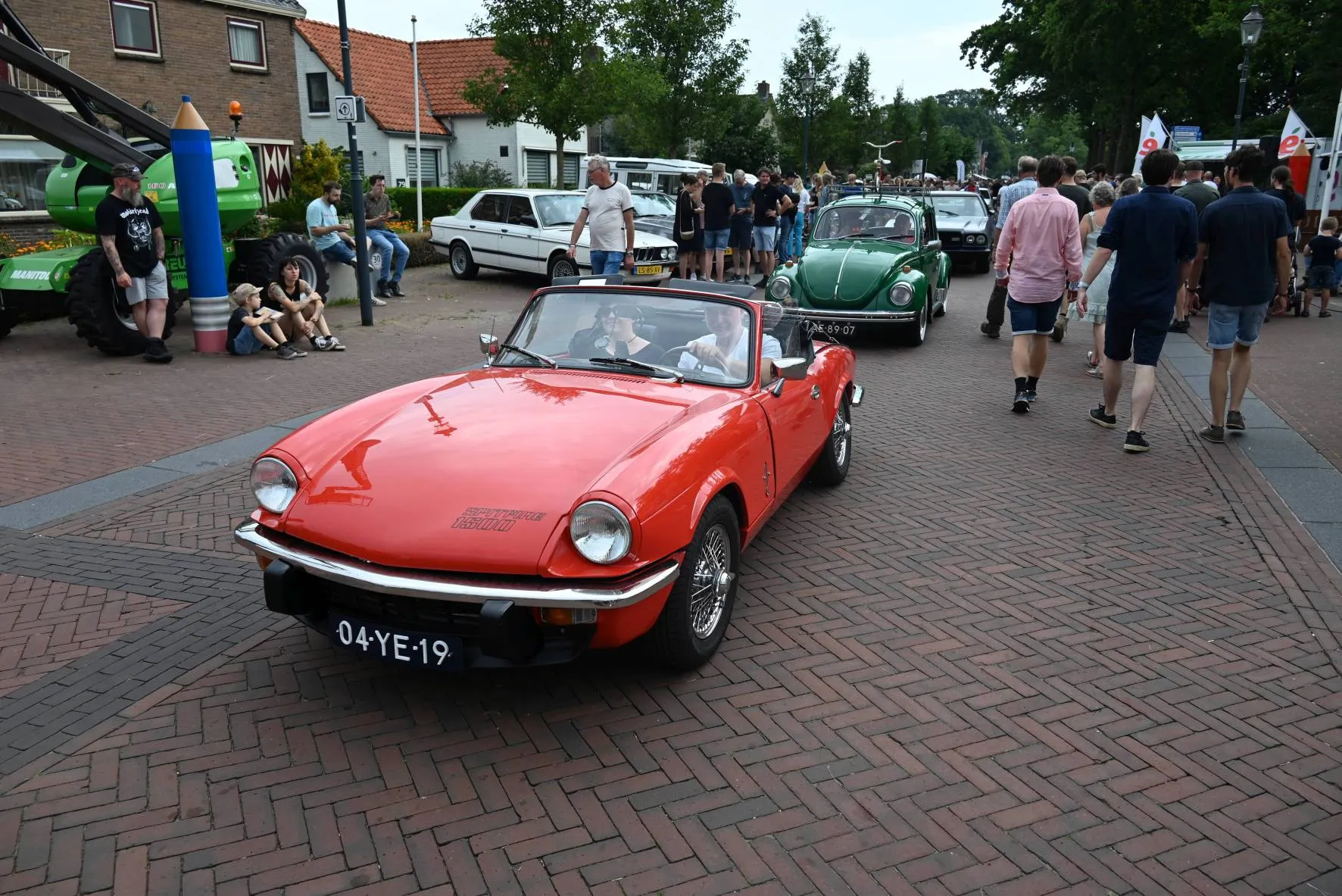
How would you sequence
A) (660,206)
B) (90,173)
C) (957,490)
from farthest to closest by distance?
(660,206), (90,173), (957,490)

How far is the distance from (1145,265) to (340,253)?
1041cm

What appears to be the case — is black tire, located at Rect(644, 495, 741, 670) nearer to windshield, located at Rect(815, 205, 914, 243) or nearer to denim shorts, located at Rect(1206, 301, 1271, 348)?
denim shorts, located at Rect(1206, 301, 1271, 348)

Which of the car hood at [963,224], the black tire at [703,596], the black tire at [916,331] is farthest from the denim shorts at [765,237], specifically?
the black tire at [703,596]

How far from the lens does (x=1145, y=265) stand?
6809 millimetres

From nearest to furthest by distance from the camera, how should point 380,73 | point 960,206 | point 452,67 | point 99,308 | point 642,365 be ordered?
point 642,365, point 99,308, point 960,206, point 380,73, point 452,67

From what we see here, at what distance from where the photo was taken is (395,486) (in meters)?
3.55

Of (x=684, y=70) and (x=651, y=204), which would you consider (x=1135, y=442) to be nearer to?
(x=651, y=204)

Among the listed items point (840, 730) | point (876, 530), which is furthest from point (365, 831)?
point (876, 530)

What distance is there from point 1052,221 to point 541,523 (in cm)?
624

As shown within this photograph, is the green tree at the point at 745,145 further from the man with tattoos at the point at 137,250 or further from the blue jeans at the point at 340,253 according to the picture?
the man with tattoos at the point at 137,250

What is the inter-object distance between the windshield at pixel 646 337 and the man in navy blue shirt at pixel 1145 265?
3.33m

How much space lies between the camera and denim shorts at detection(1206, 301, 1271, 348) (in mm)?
6969

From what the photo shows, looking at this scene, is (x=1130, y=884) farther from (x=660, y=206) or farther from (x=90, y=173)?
(x=660, y=206)

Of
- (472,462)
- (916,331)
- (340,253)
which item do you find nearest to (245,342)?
(340,253)
